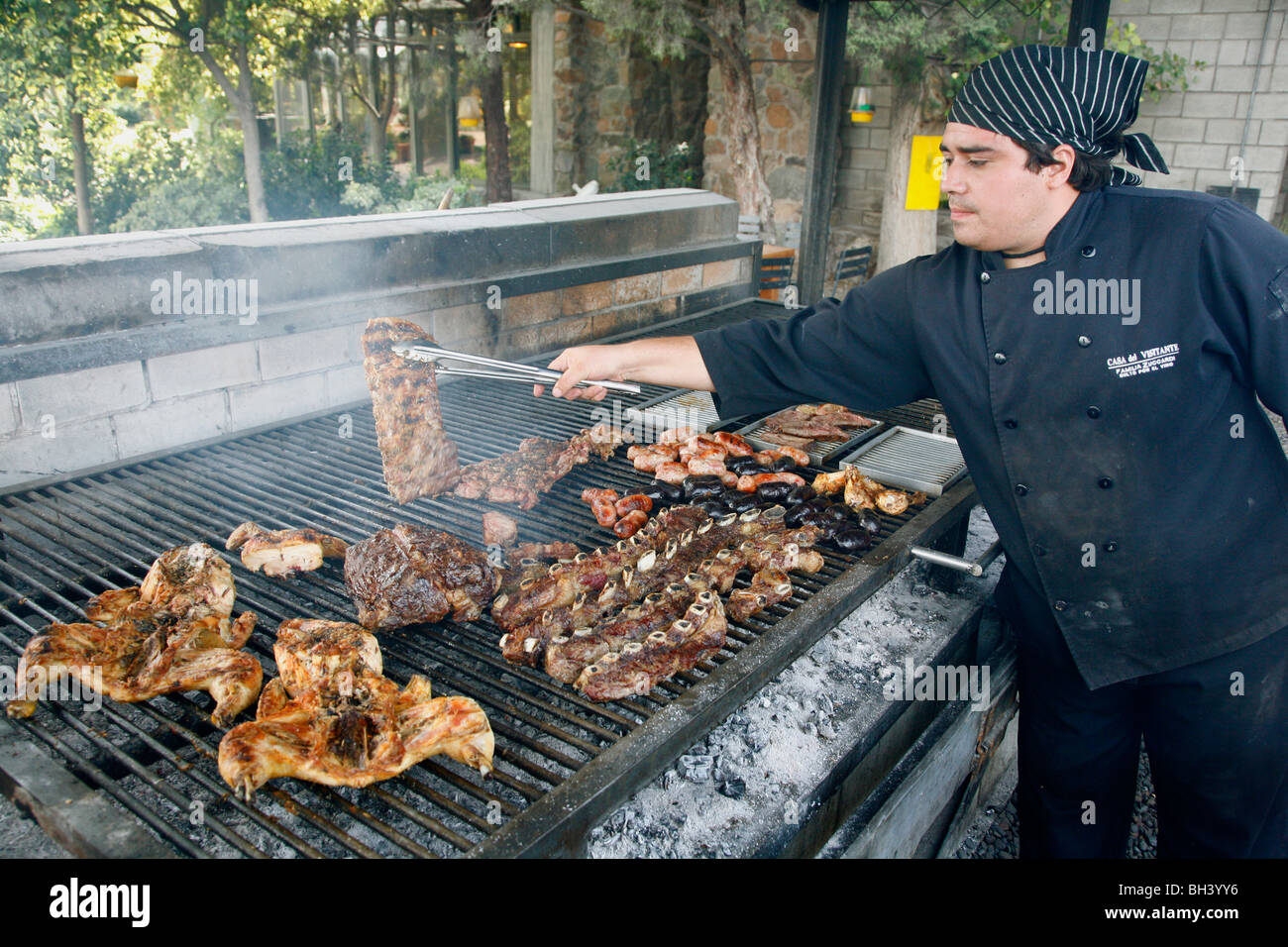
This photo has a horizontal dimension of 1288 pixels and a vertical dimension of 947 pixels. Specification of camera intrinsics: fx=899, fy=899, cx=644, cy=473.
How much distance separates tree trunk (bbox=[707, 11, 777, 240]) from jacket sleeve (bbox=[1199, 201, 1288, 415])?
36.3 feet

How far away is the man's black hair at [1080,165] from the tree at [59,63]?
1294cm

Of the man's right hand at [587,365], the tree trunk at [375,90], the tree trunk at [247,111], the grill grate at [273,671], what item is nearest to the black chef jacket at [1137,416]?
the grill grate at [273,671]

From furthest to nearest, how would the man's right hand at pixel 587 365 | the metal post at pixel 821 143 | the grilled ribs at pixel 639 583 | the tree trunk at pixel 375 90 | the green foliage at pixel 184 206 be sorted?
1. the tree trunk at pixel 375 90
2. the green foliage at pixel 184 206
3. the metal post at pixel 821 143
4. the man's right hand at pixel 587 365
5. the grilled ribs at pixel 639 583

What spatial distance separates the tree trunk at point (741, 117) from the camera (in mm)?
12766

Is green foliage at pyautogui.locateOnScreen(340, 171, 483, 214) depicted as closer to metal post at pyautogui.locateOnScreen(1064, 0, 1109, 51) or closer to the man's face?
metal post at pyautogui.locateOnScreen(1064, 0, 1109, 51)

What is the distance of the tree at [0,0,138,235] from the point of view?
11379 mm

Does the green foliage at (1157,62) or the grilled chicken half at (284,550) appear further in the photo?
the green foliage at (1157,62)

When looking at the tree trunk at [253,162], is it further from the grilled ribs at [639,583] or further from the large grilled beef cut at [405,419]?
the grilled ribs at [639,583]

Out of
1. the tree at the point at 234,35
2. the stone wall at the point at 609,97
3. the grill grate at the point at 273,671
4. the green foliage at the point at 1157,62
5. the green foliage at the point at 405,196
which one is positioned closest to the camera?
the grill grate at the point at 273,671

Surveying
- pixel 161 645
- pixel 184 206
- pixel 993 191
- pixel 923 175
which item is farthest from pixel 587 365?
pixel 184 206

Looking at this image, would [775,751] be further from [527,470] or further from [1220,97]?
[1220,97]

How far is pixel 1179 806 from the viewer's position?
10.2ft

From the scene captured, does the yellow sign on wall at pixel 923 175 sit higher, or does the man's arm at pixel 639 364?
the yellow sign on wall at pixel 923 175
